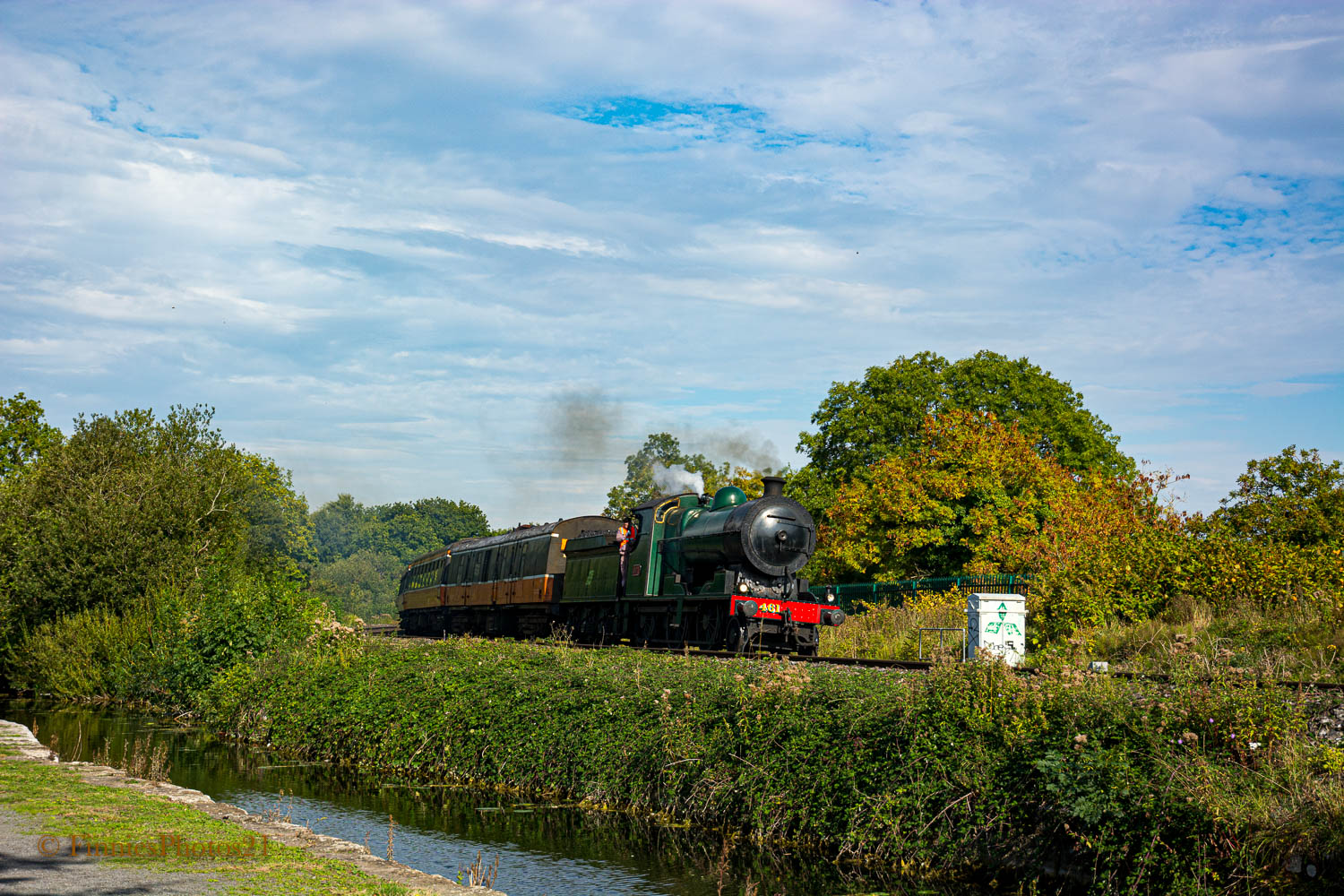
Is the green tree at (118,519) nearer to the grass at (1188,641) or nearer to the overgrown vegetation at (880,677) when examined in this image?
the overgrown vegetation at (880,677)

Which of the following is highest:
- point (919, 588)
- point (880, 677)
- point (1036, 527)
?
point (1036, 527)

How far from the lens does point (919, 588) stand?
32281 millimetres

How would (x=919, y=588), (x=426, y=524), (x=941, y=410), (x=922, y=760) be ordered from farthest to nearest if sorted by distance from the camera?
(x=426, y=524)
(x=941, y=410)
(x=919, y=588)
(x=922, y=760)

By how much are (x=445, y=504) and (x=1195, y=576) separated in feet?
433

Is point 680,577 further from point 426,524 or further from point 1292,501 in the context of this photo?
point 426,524

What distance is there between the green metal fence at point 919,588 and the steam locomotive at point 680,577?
108 inches

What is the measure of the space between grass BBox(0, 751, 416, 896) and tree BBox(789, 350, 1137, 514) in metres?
42.1

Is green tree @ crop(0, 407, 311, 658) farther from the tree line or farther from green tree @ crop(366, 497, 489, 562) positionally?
green tree @ crop(366, 497, 489, 562)

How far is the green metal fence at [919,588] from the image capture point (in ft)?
92.1

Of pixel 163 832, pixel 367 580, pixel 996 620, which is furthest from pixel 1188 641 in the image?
pixel 367 580

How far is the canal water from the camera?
33.1 feet

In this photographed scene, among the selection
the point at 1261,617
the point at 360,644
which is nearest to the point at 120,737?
the point at 360,644

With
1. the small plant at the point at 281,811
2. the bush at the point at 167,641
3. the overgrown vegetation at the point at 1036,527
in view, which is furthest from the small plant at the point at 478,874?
the overgrown vegetation at the point at 1036,527

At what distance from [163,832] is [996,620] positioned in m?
12.3
